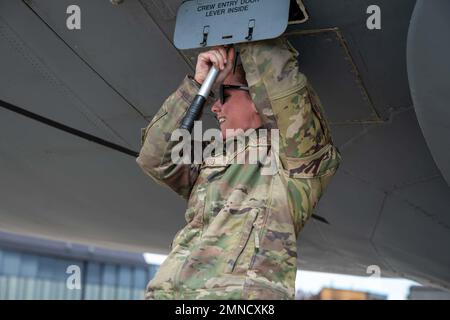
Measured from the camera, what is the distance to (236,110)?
271 centimetres

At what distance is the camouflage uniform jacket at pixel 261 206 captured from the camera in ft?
7.84

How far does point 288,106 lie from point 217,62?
37 centimetres

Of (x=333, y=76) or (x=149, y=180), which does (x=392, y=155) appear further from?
(x=149, y=180)

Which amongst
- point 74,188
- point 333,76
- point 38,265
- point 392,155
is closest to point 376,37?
point 333,76

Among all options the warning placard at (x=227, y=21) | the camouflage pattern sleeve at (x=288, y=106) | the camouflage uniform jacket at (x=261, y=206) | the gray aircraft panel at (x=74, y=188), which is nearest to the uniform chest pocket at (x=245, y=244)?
the camouflage uniform jacket at (x=261, y=206)

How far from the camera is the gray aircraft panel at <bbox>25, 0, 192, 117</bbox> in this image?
3.05m

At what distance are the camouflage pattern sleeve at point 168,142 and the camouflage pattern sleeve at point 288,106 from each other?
0.31 m

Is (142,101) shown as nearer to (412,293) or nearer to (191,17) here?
(191,17)

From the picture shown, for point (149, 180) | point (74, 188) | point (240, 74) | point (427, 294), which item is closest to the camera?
point (240, 74)

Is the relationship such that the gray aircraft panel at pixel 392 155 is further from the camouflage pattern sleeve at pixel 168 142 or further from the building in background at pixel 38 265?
the building in background at pixel 38 265

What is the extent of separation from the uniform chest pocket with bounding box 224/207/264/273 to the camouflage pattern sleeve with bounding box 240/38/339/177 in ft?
0.78

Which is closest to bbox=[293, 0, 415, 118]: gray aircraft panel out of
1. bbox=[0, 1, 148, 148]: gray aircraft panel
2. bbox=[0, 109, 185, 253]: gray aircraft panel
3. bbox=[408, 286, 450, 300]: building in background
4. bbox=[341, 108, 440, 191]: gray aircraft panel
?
bbox=[341, 108, 440, 191]: gray aircraft panel
